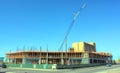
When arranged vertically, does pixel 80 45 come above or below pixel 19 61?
above

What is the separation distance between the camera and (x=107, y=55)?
646 ft

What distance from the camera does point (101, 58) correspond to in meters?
179

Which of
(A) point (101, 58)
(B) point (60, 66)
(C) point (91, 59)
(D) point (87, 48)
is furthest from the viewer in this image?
(D) point (87, 48)

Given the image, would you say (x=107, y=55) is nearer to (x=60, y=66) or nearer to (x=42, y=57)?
(x=42, y=57)

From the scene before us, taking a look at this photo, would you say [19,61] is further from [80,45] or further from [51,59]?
[80,45]

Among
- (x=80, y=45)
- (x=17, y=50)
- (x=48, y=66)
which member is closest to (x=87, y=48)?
(x=80, y=45)

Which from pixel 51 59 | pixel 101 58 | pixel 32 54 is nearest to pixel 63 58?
pixel 51 59

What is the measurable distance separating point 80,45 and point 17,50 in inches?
2191

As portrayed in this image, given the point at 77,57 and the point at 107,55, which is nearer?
the point at 77,57

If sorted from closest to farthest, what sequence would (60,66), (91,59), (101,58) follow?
(60,66)
(91,59)
(101,58)

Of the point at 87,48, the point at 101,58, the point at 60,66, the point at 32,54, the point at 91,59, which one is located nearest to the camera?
the point at 60,66

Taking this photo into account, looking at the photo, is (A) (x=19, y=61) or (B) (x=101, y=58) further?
(B) (x=101, y=58)

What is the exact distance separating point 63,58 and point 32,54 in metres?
19.8

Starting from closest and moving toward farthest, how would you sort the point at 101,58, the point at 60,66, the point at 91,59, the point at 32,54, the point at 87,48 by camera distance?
1. the point at 60,66
2. the point at 32,54
3. the point at 91,59
4. the point at 101,58
5. the point at 87,48
